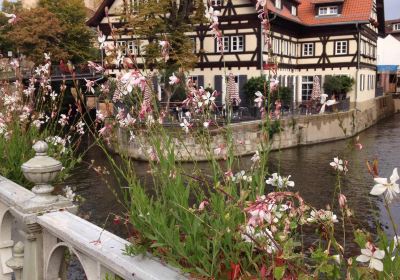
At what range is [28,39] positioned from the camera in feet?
129

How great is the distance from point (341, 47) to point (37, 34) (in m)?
22.1

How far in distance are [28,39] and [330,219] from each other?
4006cm

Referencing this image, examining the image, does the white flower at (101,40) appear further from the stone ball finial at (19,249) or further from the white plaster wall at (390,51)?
the white plaster wall at (390,51)

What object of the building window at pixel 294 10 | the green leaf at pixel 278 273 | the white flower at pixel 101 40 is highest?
the building window at pixel 294 10

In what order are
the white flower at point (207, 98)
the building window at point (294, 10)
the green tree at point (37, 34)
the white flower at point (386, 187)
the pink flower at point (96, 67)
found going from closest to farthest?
1. the white flower at point (386, 187)
2. the pink flower at point (96, 67)
3. the white flower at point (207, 98)
4. the building window at point (294, 10)
5. the green tree at point (37, 34)

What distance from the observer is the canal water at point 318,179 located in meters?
13.8

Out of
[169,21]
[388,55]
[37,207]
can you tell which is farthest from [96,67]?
[388,55]

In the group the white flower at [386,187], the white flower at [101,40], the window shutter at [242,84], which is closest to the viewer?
the white flower at [386,187]

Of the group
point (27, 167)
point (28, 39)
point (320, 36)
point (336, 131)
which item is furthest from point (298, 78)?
point (27, 167)

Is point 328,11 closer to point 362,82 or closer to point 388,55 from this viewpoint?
point 362,82

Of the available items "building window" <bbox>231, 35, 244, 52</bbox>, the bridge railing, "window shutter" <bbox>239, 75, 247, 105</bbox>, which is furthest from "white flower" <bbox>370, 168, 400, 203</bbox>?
"building window" <bbox>231, 35, 244, 52</bbox>

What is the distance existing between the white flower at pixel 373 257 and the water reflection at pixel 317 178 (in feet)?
23.6

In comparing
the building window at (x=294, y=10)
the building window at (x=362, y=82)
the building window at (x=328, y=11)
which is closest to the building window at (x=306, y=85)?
the building window at (x=362, y=82)

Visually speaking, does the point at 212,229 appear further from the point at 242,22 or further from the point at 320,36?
the point at 320,36
